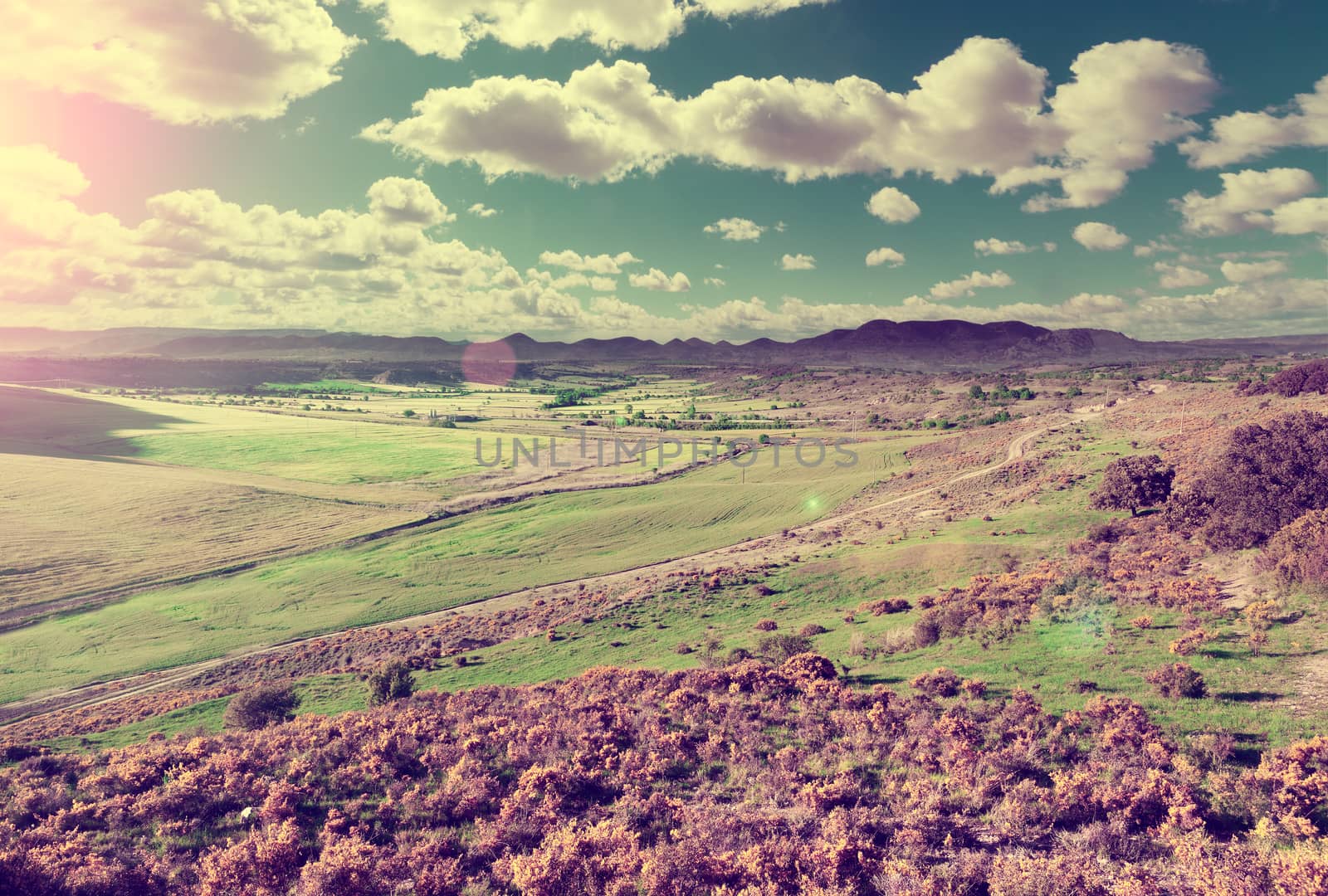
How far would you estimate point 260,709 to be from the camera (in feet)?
84.8

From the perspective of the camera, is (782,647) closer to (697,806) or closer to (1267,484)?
(697,806)

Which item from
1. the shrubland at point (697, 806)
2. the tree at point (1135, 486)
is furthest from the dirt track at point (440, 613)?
the tree at point (1135, 486)

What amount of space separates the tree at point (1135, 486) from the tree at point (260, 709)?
1958 inches

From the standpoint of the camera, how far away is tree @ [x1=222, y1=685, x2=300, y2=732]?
2534 centimetres

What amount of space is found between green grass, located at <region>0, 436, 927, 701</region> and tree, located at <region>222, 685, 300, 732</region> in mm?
13674

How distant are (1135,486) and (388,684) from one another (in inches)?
1821

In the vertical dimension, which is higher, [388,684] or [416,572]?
[388,684]

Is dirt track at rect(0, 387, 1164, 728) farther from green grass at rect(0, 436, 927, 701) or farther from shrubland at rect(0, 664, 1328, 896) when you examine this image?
shrubland at rect(0, 664, 1328, 896)

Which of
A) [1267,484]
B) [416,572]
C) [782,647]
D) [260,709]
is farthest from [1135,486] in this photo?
[416,572]

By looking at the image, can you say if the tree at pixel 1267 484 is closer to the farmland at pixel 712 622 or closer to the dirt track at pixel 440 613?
the farmland at pixel 712 622

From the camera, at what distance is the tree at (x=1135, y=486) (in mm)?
40094

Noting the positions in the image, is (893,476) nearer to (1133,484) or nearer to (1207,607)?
(1133,484)

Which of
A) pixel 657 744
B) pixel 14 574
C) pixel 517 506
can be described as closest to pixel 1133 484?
pixel 657 744

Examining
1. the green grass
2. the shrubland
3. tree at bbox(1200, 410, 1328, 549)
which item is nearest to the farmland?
the shrubland
